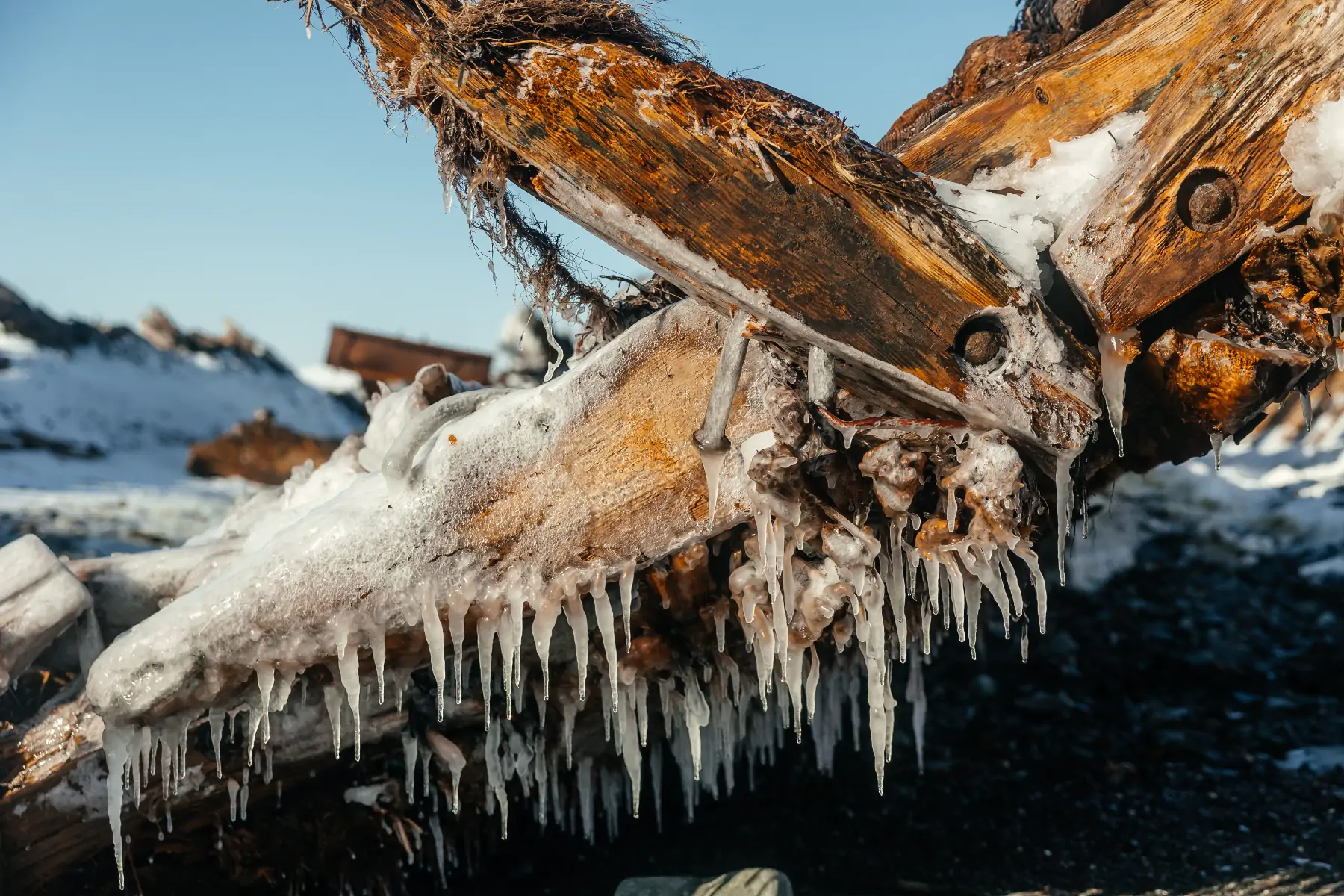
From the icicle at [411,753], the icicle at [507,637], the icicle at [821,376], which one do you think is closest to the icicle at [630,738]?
the icicle at [507,637]

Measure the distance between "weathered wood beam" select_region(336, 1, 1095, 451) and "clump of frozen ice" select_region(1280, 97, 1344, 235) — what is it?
836 mm

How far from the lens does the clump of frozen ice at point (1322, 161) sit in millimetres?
2961

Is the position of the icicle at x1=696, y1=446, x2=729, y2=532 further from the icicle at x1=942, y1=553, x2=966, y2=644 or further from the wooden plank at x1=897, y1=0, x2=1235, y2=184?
the wooden plank at x1=897, y1=0, x2=1235, y2=184

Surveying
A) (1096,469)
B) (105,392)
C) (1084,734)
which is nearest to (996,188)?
(1096,469)

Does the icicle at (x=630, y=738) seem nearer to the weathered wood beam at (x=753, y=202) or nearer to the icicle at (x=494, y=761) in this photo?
the icicle at (x=494, y=761)

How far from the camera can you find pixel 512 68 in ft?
10.1

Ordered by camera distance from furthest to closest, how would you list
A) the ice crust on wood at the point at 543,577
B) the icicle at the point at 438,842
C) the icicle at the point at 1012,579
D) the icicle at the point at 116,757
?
the icicle at the point at 438,842
the icicle at the point at 116,757
the ice crust on wood at the point at 543,577
the icicle at the point at 1012,579

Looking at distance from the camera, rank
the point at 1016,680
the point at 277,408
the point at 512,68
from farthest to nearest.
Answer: the point at 277,408 → the point at 1016,680 → the point at 512,68

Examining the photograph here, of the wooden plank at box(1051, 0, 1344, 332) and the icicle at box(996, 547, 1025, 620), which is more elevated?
the wooden plank at box(1051, 0, 1344, 332)

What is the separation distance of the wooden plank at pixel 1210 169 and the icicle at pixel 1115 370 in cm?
4

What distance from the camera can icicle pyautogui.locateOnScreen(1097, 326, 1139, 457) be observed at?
3.38 meters

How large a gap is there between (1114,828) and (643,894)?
2719mm

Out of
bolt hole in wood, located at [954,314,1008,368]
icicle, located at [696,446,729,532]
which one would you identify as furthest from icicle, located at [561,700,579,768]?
bolt hole in wood, located at [954,314,1008,368]

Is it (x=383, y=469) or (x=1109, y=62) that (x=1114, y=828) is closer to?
(x=1109, y=62)
